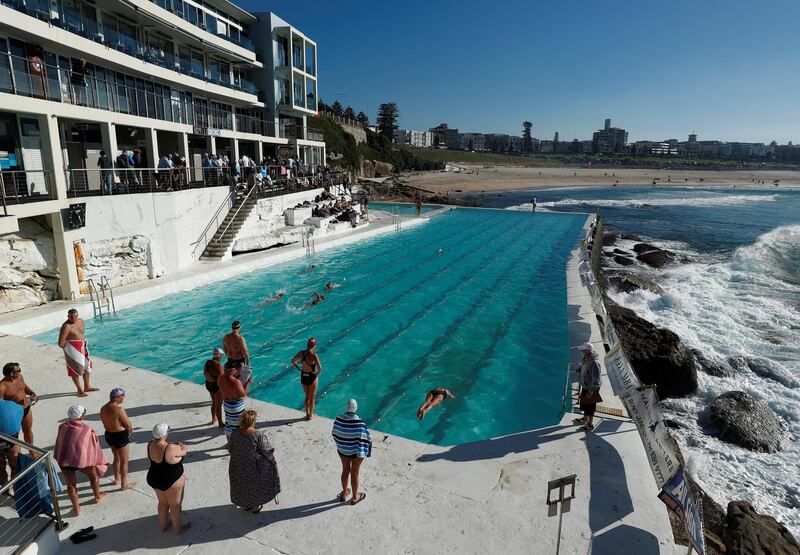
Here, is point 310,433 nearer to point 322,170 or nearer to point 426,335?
point 426,335

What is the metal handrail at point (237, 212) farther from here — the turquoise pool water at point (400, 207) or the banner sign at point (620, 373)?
the turquoise pool water at point (400, 207)

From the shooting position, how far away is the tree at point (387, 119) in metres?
131

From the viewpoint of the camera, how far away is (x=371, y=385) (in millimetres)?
11492

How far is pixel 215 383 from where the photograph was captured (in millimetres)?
7973

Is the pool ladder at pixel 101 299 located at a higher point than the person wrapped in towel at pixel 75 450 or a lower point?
lower

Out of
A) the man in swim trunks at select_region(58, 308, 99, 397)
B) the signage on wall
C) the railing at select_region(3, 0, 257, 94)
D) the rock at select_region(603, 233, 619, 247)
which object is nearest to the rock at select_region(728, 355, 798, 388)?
the man in swim trunks at select_region(58, 308, 99, 397)

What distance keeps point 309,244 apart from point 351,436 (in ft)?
64.2

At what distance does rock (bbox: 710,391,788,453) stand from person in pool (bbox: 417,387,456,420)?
21.3ft

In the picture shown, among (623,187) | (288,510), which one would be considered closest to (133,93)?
(288,510)

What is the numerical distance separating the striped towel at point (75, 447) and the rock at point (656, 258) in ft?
99.0

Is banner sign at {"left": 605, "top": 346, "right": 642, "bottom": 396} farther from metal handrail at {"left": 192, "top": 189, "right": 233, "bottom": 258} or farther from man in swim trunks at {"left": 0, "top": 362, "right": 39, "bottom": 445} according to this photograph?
metal handrail at {"left": 192, "top": 189, "right": 233, "bottom": 258}

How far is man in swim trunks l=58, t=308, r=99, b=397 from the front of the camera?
29.1 feet

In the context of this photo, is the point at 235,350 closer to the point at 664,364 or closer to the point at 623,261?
the point at 664,364

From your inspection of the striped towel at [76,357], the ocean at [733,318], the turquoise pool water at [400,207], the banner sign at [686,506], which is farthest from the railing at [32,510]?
the turquoise pool water at [400,207]
